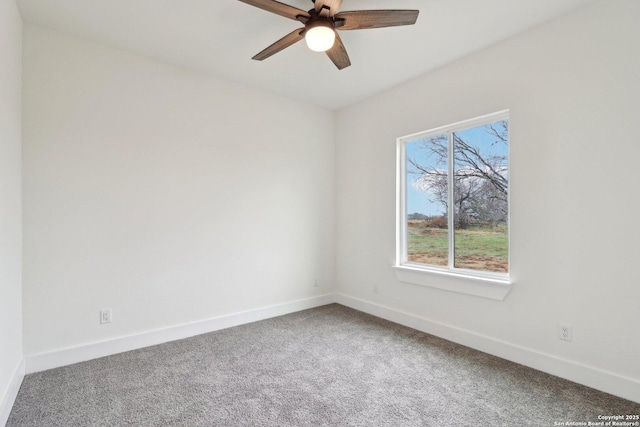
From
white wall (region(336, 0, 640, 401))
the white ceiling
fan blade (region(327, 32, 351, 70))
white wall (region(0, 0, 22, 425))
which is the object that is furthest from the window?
white wall (region(0, 0, 22, 425))

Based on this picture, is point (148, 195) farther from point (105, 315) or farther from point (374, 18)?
point (374, 18)

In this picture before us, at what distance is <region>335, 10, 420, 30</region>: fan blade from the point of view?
1878 mm

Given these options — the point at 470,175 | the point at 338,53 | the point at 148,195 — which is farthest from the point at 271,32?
the point at 470,175

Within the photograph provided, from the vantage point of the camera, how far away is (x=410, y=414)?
1.90m

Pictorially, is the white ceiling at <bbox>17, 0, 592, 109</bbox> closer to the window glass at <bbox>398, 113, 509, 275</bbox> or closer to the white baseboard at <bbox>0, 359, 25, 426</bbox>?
the window glass at <bbox>398, 113, 509, 275</bbox>

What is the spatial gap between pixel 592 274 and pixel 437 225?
135cm

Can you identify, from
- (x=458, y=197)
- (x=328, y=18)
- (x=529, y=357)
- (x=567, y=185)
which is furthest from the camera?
(x=458, y=197)

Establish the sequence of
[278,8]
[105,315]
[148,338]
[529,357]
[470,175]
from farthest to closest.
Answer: [470,175]
[148,338]
[105,315]
[529,357]
[278,8]

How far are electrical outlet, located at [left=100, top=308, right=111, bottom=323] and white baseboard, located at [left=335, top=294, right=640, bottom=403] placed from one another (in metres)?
2.75

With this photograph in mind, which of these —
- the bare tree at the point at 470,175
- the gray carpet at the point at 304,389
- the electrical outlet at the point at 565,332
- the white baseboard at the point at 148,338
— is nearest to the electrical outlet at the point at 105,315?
the white baseboard at the point at 148,338

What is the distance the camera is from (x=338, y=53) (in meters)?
2.32

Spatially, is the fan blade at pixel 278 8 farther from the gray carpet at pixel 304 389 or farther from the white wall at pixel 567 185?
the gray carpet at pixel 304 389

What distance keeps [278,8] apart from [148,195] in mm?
2008

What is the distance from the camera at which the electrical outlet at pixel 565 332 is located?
2.27 meters
